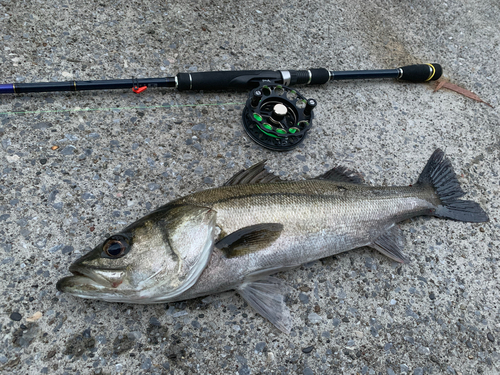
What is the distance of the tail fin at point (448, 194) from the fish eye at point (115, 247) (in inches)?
82.8

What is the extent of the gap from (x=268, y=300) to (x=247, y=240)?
0.38 meters

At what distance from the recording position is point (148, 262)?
1848 millimetres

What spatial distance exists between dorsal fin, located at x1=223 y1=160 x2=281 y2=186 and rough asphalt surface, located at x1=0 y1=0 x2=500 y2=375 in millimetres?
397

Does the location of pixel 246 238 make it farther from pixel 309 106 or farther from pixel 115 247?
pixel 309 106

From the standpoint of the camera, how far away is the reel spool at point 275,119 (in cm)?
283

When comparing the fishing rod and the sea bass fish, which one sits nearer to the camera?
the sea bass fish

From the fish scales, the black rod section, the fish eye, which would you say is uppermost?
the black rod section

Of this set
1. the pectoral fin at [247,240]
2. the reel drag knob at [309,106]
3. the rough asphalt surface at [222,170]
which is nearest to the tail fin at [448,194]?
the rough asphalt surface at [222,170]

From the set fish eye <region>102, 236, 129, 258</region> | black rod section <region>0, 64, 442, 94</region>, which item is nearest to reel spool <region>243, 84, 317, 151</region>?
black rod section <region>0, 64, 442, 94</region>

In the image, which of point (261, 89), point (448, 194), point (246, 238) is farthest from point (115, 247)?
point (448, 194)

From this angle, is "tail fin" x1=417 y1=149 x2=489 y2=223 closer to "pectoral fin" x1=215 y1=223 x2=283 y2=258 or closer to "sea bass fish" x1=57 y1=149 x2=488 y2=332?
"sea bass fish" x1=57 y1=149 x2=488 y2=332

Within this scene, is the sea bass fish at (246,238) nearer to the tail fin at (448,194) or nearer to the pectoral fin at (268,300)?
the pectoral fin at (268,300)

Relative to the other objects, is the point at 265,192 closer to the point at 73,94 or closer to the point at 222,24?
the point at 73,94

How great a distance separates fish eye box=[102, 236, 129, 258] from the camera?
72.3 inches
